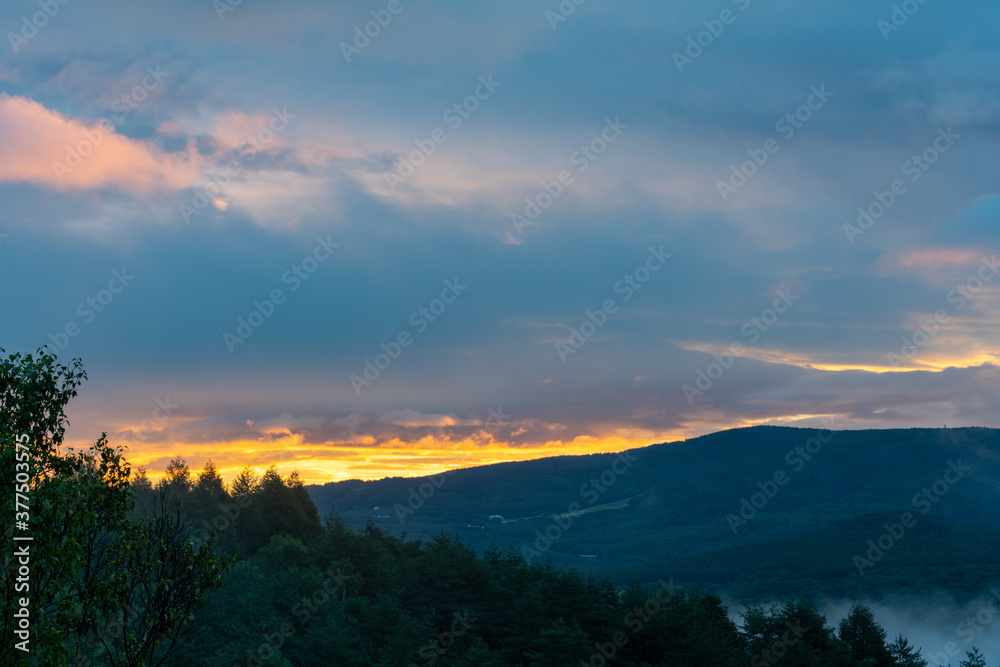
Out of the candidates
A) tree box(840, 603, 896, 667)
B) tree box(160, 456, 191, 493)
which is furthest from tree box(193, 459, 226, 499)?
tree box(840, 603, 896, 667)

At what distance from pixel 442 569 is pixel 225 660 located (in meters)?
31.3

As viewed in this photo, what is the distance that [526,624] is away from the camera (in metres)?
84.8

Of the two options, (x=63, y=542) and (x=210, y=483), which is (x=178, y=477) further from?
(x=63, y=542)

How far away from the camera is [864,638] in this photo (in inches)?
3479

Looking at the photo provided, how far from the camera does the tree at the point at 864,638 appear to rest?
8675 cm

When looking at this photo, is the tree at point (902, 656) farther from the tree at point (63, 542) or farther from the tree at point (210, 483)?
the tree at point (210, 483)

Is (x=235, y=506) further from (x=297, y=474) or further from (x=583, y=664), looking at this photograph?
(x=583, y=664)

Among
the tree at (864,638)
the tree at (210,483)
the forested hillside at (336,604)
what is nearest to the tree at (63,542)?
the forested hillside at (336,604)

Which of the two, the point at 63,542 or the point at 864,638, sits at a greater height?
the point at 63,542

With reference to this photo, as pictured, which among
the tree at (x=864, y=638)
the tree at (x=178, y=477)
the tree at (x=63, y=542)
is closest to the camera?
the tree at (x=63, y=542)

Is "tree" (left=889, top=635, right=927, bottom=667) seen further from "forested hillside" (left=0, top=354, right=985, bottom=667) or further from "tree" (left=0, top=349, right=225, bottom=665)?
"tree" (left=0, top=349, right=225, bottom=665)

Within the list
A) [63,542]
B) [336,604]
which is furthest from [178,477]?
[63,542]

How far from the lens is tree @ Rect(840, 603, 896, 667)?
86.8 metres

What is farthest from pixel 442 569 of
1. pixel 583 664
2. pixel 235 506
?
pixel 235 506
